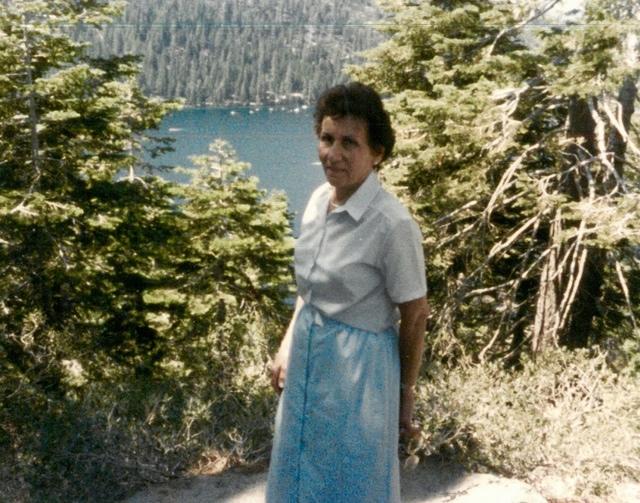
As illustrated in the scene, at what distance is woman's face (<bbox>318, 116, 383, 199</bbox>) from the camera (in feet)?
6.89

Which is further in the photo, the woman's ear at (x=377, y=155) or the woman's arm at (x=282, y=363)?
the woman's arm at (x=282, y=363)

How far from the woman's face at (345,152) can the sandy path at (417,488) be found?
2437 mm

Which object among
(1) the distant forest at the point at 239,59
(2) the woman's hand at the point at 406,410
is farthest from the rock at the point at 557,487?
(1) the distant forest at the point at 239,59

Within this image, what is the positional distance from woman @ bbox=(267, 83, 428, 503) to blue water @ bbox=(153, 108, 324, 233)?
1189 inches

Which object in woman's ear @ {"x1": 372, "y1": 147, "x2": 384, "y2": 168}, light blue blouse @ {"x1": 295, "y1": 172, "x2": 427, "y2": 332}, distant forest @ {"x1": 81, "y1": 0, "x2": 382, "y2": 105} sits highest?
woman's ear @ {"x1": 372, "y1": 147, "x2": 384, "y2": 168}

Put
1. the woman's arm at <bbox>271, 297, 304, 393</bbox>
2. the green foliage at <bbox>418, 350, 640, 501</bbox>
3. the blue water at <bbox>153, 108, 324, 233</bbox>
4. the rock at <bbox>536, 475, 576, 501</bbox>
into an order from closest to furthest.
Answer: the woman's arm at <bbox>271, 297, 304, 393</bbox>, the rock at <bbox>536, 475, 576, 501</bbox>, the green foliage at <bbox>418, 350, 640, 501</bbox>, the blue water at <bbox>153, 108, 324, 233</bbox>

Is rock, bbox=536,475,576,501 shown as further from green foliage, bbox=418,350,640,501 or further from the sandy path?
the sandy path

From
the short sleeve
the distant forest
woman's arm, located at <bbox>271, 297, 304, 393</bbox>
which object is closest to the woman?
the short sleeve

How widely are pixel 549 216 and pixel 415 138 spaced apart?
8.20 feet

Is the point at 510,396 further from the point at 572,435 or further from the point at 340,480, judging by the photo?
the point at 340,480

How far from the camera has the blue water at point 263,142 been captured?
51.0 meters

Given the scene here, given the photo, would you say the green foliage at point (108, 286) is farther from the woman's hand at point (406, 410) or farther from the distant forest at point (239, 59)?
the distant forest at point (239, 59)

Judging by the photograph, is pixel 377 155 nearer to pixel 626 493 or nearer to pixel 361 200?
pixel 361 200

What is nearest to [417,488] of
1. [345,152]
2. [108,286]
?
[345,152]
